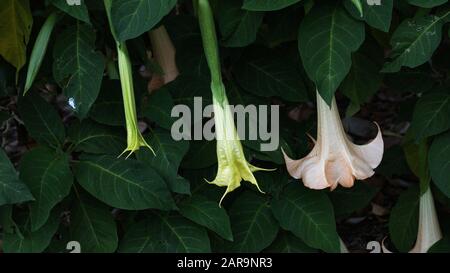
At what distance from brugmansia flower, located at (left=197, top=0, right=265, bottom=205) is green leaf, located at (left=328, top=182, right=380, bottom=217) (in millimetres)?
468

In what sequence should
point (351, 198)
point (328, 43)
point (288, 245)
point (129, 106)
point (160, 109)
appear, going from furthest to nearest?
1. point (351, 198)
2. point (288, 245)
3. point (160, 109)
4. point (328, 43)
5. point (129, 106)

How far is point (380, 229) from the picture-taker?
2553 mm

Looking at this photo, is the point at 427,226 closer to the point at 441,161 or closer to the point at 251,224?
the point at 441,161

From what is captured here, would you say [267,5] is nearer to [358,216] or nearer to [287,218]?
[287,218]

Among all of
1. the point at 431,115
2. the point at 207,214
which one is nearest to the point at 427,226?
the point at 431,115

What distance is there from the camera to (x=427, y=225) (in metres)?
1.84

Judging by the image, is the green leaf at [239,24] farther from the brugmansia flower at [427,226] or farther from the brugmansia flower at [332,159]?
the brugmansia flower at [427,226]

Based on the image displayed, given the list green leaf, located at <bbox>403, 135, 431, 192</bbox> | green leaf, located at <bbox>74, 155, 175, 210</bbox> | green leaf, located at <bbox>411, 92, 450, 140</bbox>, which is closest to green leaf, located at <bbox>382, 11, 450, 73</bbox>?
green leaf, located at <bbox>411, 92, 450, 140</bbox>

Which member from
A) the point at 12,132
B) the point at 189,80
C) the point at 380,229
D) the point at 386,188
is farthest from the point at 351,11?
the point at 12,132

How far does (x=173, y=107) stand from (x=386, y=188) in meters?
1.40

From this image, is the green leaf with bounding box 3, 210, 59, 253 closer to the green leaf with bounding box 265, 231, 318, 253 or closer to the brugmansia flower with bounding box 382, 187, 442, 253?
the green leaf with bounding box 265, 231, 318, 253

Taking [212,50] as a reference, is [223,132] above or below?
below

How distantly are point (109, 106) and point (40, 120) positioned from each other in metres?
0.15

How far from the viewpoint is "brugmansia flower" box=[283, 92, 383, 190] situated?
158cm
